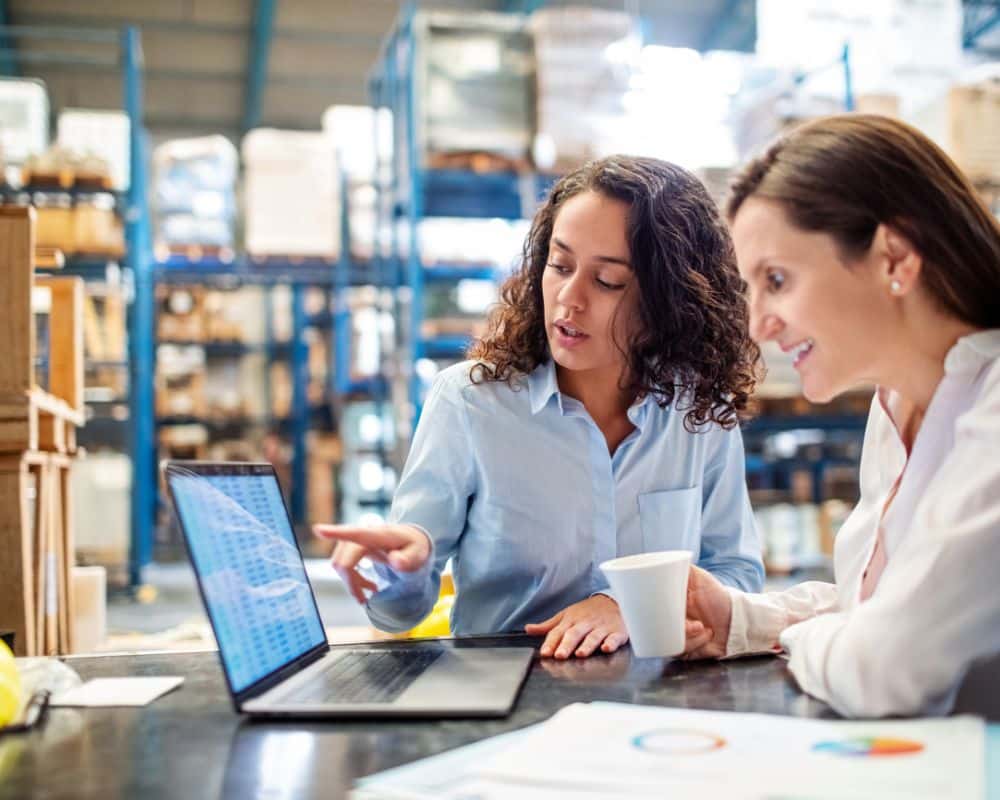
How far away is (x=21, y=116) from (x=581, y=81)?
→ 3822 mm

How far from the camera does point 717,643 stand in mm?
1434

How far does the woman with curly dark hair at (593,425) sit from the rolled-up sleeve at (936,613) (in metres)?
0.82

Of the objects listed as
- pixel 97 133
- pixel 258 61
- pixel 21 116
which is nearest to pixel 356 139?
pixel 97 133

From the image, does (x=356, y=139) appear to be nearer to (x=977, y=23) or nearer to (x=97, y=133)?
(x=97, y=133)

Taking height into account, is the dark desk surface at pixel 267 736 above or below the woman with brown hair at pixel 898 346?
below

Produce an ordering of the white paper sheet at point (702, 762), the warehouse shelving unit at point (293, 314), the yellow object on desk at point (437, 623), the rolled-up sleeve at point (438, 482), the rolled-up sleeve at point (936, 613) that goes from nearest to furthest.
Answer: the white paper sheet at point (702, 762) < the rolled-up sleeve at point (936, 613) < the rolled-up sleeve at point (438, 482) < the yellow object on desk at point (437, 623) < the warehouse shelving unit at point (293, 314)

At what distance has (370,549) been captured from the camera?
1.39 metres

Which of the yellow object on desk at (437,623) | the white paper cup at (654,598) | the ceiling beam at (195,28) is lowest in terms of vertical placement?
the yellow object on desk at (437,623)

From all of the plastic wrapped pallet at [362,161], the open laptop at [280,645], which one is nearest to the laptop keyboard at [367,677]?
the open laptop at [280,645]

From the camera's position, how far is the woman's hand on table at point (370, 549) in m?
1.33

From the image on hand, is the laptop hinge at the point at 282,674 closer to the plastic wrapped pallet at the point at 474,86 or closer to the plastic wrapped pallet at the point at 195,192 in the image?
the plastic wrapped pallet at the point at 474,86

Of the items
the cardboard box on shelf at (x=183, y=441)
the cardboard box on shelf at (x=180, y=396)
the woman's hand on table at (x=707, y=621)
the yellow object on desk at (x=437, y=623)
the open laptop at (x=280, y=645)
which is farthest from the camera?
the cardboard box on shelf at (x=183, y=441)

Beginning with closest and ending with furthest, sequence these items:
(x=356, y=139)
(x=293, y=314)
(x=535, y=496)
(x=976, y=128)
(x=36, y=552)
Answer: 1. (x=535, y=496)
2. (x=36, y=552)
3. (x=976, y=128)
4. (x=356, y=139)
5. (x=293, y=314)

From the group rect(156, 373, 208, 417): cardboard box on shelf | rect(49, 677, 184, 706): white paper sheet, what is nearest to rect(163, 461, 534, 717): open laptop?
rect(49, 677, 184, 706): white paper sheet
